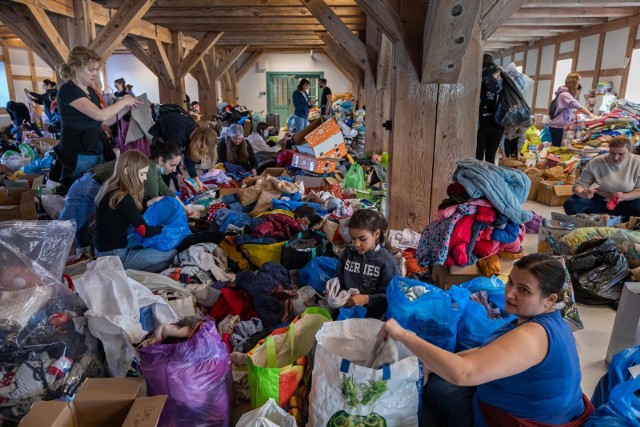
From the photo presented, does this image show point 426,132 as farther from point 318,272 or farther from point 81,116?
point 81,116

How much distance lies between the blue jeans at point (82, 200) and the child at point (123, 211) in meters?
0.49

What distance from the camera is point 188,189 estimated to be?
4555 millimetres

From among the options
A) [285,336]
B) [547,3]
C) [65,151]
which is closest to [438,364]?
[285,336]

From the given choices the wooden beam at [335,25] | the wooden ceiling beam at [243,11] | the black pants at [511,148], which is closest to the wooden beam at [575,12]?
the black pants at [511,148]

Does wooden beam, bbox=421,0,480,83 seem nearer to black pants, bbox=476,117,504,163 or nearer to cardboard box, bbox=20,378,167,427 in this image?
black pants, bbox=476,117,504,163

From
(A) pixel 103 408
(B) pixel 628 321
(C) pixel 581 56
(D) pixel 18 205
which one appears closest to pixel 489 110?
(B) pixel 628 321

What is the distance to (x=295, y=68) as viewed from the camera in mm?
15320

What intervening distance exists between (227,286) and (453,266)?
54.8 inches

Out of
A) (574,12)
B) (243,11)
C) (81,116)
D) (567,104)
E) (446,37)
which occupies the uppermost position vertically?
(574,12)

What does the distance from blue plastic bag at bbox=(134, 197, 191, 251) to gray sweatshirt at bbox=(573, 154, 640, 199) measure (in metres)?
3.29

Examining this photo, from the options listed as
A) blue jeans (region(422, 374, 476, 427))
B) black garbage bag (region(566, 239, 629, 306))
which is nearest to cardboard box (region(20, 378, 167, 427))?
blue jeans (region(422, 374, 476, 427))

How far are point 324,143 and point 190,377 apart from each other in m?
4.32

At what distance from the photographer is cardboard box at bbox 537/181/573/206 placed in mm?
5308

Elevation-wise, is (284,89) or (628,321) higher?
(284,89)
